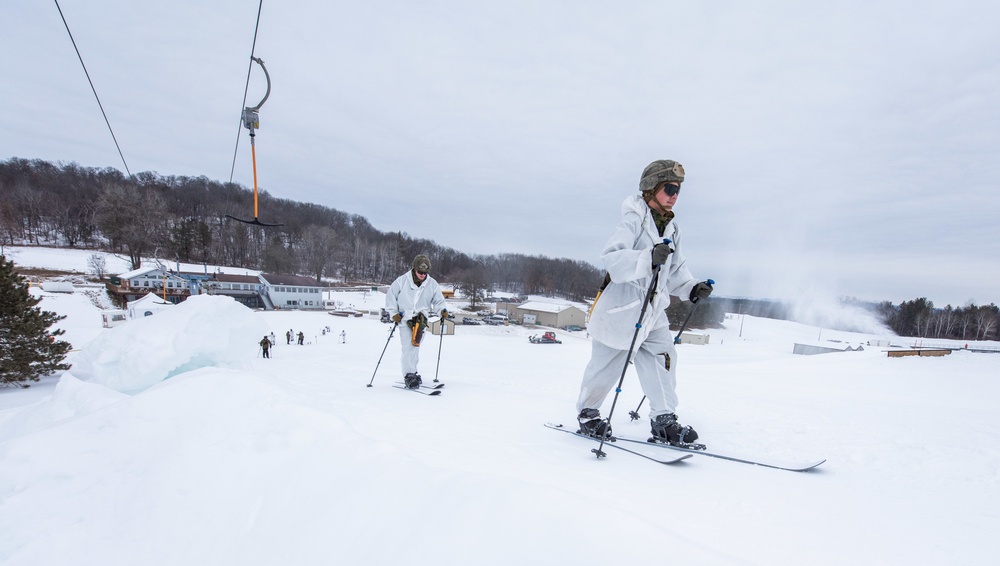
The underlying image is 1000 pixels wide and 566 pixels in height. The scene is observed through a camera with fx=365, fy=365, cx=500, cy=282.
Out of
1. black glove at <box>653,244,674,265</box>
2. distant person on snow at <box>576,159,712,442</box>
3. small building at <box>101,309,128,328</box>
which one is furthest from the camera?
small building at <box>101,309,128,328</box>

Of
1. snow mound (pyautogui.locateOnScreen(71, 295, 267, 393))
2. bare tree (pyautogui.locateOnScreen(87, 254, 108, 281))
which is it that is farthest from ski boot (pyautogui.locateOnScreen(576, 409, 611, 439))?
bare tree (pyautogui.locateOnScreen(87, 254, 108, 281))

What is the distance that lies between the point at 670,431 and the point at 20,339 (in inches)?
625

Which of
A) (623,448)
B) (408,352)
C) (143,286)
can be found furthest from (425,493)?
(143,286)

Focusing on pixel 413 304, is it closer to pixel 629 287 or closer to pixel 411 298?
pixel 411 298

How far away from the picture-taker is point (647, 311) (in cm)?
303

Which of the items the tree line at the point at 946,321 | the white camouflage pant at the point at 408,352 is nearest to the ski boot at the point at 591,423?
the white camouflage pant at the point at 408,352

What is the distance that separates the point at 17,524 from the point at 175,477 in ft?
1.52

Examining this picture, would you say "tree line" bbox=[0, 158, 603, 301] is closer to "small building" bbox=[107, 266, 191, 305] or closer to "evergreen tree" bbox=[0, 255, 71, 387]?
"small building" bbox=[107, 266, 191, 305]

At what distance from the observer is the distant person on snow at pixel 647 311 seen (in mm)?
3004

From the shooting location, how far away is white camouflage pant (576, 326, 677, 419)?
312 cm

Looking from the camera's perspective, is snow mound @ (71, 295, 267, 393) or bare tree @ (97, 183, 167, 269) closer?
snow mound @ (71, 295, 267, 393)

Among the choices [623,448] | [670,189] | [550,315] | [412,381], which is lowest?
[550,315]

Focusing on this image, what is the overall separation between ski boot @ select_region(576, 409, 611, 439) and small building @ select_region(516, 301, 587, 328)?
139 feet

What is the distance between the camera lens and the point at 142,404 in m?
1.92
